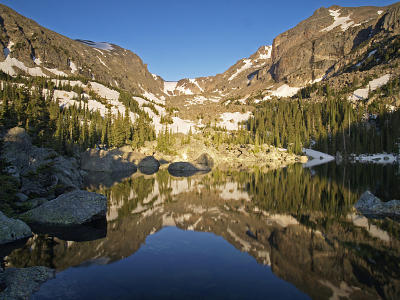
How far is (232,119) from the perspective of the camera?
15400cm

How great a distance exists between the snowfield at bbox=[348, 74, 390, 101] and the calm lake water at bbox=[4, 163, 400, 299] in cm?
12524

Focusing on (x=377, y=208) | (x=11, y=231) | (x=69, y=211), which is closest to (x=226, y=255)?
(x=69, y=211)

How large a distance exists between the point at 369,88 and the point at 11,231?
13935cm

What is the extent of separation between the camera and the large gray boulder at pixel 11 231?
456 inches

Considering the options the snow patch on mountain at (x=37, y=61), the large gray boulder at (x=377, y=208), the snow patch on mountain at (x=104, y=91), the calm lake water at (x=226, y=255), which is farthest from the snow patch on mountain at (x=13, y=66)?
the large gray boulder at (x=377, y=208)

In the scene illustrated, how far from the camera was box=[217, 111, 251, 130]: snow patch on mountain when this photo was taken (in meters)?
147

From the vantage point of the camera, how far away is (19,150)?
25.5 meters

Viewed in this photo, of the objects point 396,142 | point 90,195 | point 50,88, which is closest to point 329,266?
point 90,195

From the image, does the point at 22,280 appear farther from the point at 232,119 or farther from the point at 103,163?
the point at 232,119

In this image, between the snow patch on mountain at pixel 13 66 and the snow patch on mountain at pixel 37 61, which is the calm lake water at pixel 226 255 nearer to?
the snow patch on mountain at pixel 13 66

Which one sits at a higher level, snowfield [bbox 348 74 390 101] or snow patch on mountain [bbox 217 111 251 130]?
snowfield [bbox 348 74 390 101]

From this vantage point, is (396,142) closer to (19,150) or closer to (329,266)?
(329,266)

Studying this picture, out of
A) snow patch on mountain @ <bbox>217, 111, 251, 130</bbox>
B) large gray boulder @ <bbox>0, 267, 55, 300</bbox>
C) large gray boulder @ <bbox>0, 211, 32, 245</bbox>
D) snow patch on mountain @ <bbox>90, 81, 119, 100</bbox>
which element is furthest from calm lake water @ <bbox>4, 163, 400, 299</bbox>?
snow patch on mountain @ <bbox>90, 81, 119, 100</bbox>

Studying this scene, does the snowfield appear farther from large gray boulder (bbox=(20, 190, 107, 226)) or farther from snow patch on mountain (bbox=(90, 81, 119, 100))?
snow patch on mountain (bbox=(90, 81, 119, 100))
